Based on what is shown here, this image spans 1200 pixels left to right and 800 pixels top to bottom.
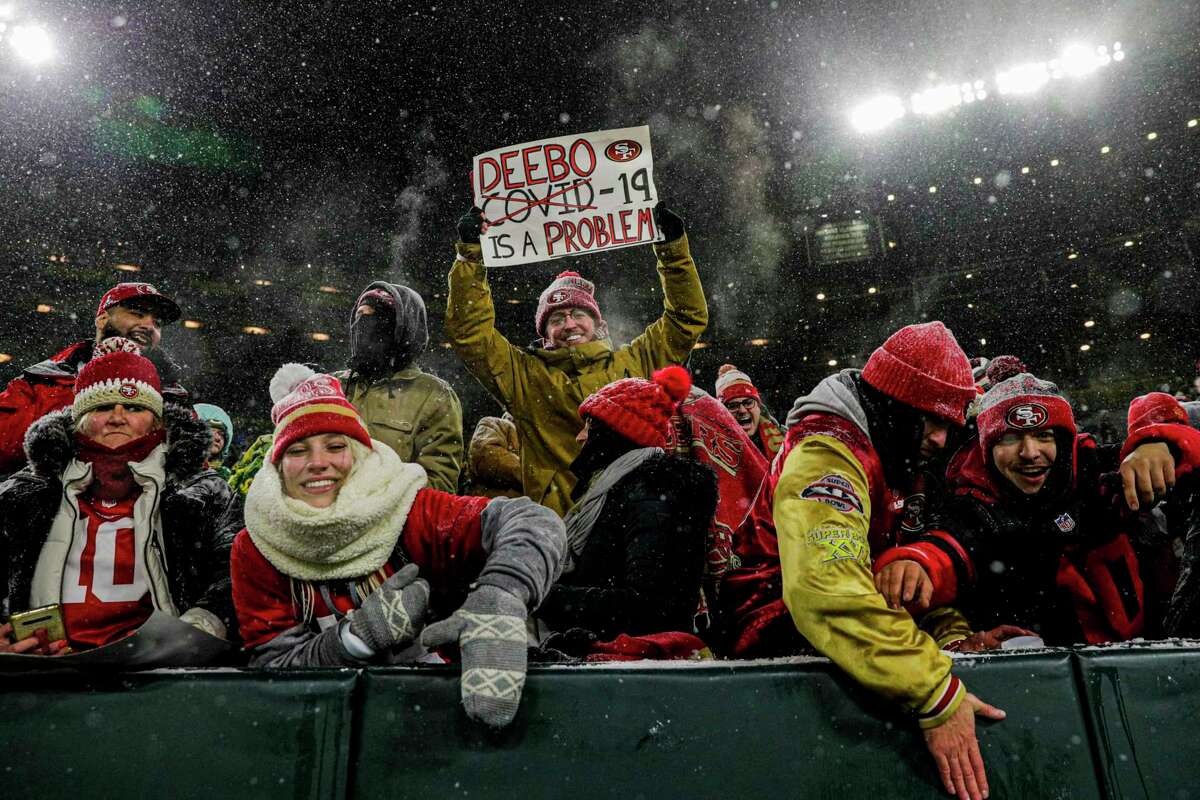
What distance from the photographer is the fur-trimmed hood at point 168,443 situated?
2.65 m

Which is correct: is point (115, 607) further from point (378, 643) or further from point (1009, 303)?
point (1009, 303)

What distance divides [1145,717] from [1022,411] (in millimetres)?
1094

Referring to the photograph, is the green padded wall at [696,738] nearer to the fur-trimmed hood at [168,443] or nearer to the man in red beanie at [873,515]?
the man in red beanie at [873,515]

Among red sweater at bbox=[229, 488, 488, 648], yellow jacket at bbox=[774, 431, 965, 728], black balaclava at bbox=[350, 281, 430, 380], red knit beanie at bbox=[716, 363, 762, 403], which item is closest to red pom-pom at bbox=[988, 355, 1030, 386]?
red knit beanie at bbox=[716, 363, 762, 403]

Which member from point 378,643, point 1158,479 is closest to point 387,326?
point 378,643

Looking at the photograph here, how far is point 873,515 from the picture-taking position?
2.25 meters

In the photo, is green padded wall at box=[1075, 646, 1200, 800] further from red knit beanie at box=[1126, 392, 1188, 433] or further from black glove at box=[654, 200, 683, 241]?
black glove at box=[654, 200, 683, 241]

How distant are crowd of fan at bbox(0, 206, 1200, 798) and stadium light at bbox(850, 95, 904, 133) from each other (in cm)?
2384

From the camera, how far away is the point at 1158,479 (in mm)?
2188

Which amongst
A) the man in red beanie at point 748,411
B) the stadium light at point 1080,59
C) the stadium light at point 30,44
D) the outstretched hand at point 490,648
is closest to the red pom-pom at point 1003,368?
the man in red beanie at point 748,411

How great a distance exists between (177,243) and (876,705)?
75.0 feet

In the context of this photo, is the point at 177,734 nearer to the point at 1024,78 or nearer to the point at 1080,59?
the point at 1024,78

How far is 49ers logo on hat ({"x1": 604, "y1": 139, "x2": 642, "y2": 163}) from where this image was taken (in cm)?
419

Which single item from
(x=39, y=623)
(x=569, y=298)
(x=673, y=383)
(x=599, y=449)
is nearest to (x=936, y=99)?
(x=569, y=298)
